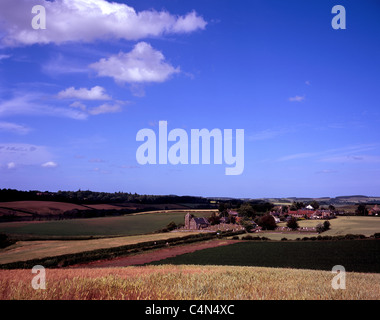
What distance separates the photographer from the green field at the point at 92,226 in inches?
2088

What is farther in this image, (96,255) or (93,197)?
(93,197)

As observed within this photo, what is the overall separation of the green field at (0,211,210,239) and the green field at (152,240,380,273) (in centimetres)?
2603

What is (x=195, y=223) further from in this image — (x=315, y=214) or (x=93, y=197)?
(x=315, y=214)

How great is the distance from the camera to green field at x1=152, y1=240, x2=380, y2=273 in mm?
35625

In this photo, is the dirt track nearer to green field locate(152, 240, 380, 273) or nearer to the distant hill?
green field locate(152, 240, 380, 273)

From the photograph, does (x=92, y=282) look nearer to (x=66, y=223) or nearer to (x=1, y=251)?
(x=1, y=251)

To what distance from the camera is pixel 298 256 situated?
41938 mm

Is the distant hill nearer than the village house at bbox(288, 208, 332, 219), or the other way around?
the distant hill

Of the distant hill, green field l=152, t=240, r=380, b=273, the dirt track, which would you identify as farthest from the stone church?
green field l=152, t=240, r=380, b=273

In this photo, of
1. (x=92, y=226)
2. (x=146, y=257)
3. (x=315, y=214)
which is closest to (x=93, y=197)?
(x=92, y=226)

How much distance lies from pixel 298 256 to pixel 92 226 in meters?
44.0

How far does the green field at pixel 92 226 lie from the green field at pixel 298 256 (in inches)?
1025
